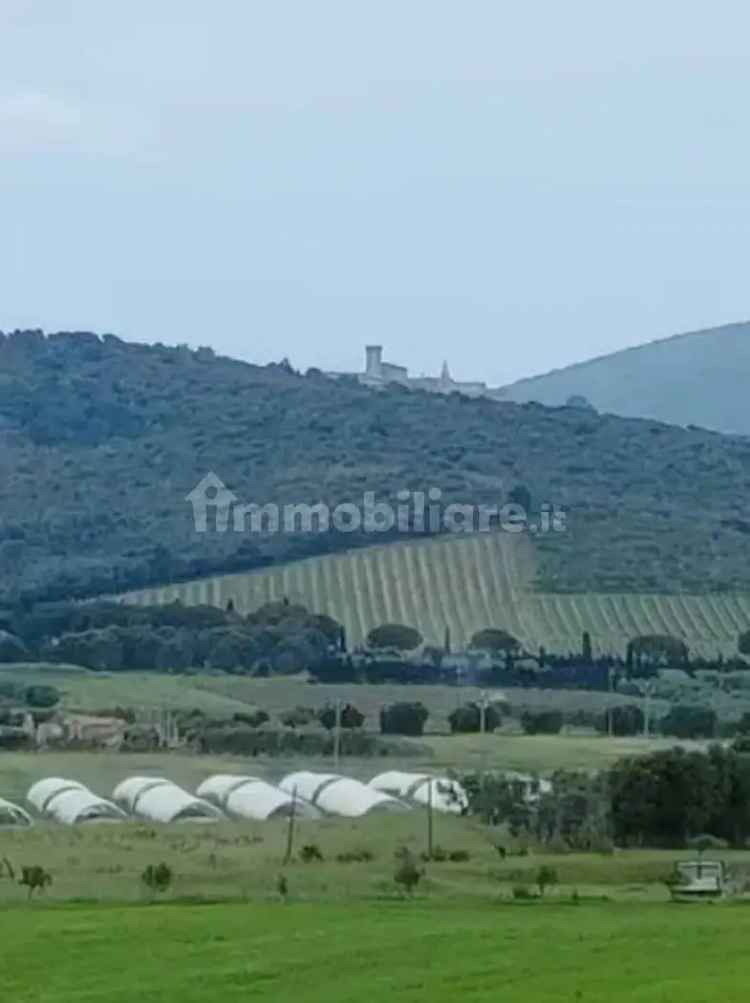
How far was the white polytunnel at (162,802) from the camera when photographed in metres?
31.0

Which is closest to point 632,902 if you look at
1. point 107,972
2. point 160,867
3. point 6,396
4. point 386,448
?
point 160,867

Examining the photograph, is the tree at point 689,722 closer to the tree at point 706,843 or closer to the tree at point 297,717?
the tree at point 297,717

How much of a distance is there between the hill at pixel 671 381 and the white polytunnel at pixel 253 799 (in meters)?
95.8

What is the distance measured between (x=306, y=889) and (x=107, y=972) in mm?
6272

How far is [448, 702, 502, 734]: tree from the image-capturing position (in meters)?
41.6

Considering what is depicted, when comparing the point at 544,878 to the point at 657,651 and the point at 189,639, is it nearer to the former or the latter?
the point at 657,651

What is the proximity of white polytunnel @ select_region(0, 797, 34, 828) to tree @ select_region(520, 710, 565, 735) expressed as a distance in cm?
1257

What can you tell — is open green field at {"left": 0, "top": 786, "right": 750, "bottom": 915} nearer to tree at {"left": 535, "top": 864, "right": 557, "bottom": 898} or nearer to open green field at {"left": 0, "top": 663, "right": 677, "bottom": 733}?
tree at {"left": 535, "top": 864, "right": 557, "bottom": 898}

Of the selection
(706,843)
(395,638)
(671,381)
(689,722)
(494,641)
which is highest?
(671,381)

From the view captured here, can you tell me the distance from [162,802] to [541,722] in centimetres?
1210

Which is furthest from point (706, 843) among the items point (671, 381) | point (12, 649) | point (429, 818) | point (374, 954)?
point (671, 381)

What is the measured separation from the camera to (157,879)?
2216 cm

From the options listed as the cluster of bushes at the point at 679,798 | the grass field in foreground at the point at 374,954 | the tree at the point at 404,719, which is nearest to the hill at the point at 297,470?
the tree at the point at 404,719

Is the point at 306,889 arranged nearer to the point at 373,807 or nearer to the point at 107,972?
the point at 107,972
